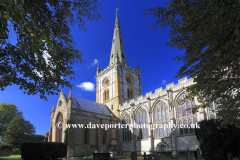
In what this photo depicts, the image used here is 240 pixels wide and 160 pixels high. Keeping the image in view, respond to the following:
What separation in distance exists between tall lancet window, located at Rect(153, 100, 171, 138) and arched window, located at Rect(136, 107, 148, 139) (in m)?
2.09

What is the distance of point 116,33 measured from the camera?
143 ft

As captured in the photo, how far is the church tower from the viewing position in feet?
114

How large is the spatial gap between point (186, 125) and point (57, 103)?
68.7ft

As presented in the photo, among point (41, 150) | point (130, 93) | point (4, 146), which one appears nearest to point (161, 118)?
point (130, 93)

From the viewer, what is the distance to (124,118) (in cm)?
3142

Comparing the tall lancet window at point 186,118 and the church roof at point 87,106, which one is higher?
the church roof at point 87,106

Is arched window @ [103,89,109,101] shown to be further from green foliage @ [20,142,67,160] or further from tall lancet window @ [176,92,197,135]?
tall lancet window @ [176,92,197,135]

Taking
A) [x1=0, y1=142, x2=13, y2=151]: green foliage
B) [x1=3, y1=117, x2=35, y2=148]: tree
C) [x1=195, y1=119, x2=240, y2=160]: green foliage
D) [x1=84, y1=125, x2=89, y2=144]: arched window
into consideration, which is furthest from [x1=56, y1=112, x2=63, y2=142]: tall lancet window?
[x1=195, y1=119, x2=240, y2=160]: green foliage

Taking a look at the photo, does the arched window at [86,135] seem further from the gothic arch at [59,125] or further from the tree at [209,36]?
the tree at [209,36]

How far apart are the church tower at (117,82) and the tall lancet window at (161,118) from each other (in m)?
9.27

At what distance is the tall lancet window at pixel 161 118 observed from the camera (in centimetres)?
2373

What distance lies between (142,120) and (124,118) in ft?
15.2

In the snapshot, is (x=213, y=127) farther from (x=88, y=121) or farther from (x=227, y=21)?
(x=88, y=121)

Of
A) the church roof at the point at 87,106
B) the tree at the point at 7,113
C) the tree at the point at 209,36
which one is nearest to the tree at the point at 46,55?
the tree at the point at 209,36
